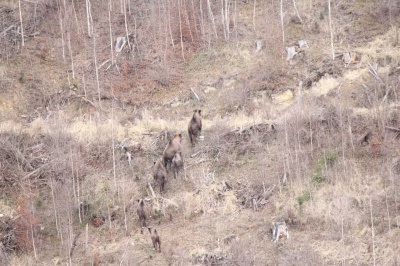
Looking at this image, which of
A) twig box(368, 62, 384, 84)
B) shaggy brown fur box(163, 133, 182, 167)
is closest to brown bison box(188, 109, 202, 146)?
shaggy brown fur box(163, 133, 182, 167)

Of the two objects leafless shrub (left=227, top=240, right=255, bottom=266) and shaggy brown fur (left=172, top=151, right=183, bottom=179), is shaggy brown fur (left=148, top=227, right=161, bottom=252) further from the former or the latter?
shaggy brown fur (left=172, top=151, right=183, bottom=179)

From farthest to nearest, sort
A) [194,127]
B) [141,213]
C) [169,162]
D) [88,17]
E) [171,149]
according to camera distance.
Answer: [88,17] → [194,127] → [169,162] → [171,149] → [141,213]

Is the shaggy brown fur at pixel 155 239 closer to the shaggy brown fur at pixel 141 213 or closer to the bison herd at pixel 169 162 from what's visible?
the shaggy brown fur at pixel 141 213

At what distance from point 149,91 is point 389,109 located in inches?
463

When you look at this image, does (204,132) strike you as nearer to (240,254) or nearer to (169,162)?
(169,162)

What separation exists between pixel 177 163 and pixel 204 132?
112 inches

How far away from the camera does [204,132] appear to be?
25.0m

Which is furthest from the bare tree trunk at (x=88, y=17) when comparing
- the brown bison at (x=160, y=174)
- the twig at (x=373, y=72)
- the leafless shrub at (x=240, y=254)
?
the leafless shrub at (x=240, y=254)

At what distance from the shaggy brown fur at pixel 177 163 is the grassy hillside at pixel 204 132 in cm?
43

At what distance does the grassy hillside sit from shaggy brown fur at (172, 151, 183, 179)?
0.43m

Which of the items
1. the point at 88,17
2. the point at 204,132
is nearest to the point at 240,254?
the point at 204,132

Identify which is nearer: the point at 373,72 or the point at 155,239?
the point at 155,239

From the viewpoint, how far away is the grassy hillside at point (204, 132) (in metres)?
19.8

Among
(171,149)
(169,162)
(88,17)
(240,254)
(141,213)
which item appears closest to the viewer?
(240,254)
